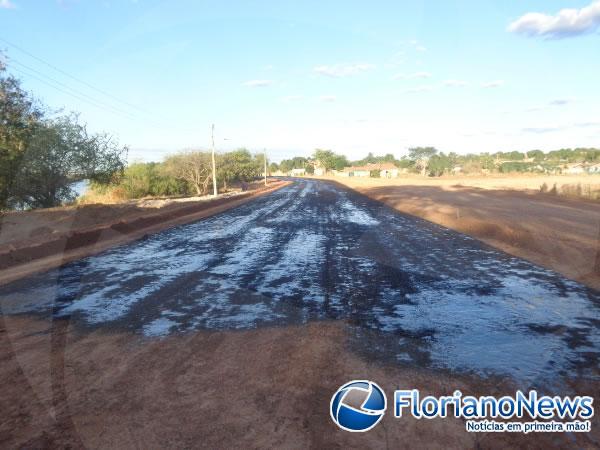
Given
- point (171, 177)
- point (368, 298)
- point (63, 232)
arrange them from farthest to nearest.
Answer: point (171, 177)
point (63, 232)
point (368, 298)

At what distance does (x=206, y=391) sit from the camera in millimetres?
4250

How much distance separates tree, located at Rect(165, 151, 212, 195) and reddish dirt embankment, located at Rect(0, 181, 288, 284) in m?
22.3

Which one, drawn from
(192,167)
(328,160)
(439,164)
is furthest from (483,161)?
(192,167)

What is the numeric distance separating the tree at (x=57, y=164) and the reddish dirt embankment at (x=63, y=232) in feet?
3.65

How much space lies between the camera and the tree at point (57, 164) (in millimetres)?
19422

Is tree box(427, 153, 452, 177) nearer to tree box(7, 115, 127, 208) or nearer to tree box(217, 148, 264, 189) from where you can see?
tree box(217, 148, 264, 189)

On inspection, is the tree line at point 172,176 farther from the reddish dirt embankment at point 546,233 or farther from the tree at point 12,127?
the reddish dirt embankment at point 546,233

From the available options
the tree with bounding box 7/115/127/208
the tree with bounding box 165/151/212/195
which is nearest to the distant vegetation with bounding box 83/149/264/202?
the tree with bounding box 165/151/212/195

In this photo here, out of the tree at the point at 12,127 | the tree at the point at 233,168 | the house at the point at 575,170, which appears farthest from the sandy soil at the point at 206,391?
the house at the point at 575,170

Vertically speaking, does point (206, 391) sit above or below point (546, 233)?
above

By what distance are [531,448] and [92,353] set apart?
15.6 feet

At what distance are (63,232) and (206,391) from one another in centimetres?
1608

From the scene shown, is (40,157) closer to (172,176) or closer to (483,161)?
(172,176)

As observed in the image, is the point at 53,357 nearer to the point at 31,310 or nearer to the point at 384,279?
the point at 31,310
